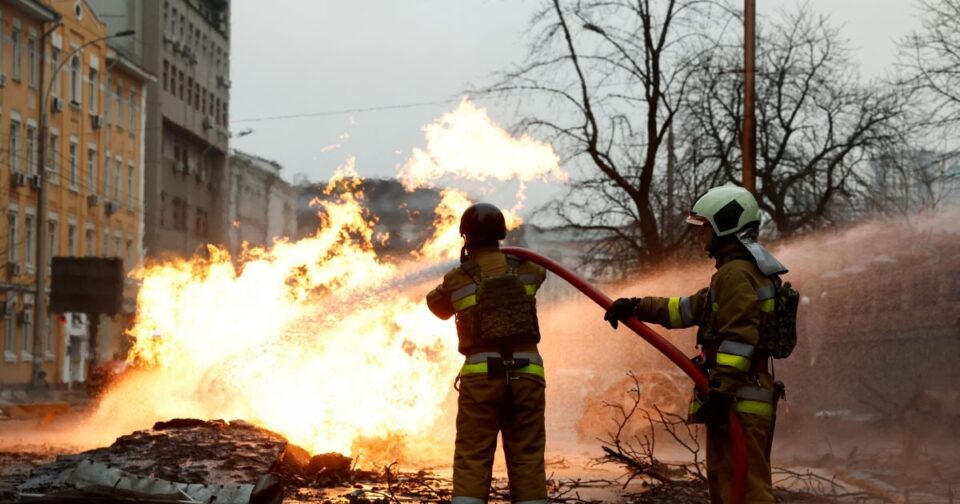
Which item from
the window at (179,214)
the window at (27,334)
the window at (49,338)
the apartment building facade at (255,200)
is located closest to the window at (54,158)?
the window at (27,334)

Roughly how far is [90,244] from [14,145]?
29.3 feet

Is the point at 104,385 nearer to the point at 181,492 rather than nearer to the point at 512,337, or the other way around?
the point at 181,492

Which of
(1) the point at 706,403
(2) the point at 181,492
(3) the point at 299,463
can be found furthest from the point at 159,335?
(1) the point at 706,403

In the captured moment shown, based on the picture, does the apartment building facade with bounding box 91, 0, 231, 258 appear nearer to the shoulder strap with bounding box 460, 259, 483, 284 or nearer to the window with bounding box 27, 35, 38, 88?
the window with bounding box 27, 35, 38, 88

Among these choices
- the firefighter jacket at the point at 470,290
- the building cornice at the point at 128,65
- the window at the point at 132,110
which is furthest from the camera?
the window at the point at 132,110

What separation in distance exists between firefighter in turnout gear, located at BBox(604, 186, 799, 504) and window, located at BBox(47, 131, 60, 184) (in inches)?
1689

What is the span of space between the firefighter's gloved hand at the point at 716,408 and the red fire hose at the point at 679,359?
0.18ft

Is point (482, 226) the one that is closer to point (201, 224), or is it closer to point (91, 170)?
point (91, 170)

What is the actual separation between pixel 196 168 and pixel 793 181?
4722 cm

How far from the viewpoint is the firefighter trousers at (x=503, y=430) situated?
22.4 ft

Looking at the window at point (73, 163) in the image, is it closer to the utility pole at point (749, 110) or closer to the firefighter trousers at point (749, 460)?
the utility pole at point (749, 110)

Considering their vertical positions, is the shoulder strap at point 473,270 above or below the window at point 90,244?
below

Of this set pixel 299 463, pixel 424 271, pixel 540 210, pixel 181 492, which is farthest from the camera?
pixel 540 210

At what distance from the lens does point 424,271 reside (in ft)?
54.6
